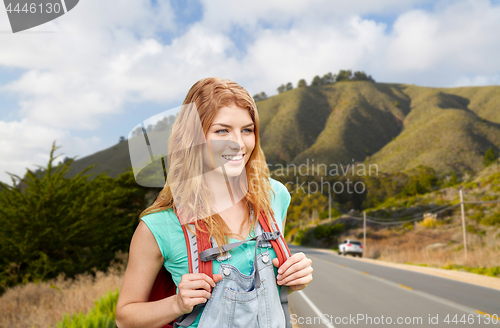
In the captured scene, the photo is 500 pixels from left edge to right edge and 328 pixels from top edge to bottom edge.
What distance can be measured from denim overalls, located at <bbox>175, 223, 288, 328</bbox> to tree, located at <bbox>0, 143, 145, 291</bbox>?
29.4 feet

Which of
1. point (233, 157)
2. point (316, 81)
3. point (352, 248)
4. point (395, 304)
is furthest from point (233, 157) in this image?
point (316, 81)

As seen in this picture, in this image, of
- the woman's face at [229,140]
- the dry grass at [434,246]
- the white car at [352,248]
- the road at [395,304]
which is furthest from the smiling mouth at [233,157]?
the white car at [352,248]

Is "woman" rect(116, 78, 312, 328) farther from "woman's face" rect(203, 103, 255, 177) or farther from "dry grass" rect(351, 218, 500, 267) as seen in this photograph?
"dry grass" rect(351, 218, 500, 267)

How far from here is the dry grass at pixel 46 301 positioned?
21.9ft

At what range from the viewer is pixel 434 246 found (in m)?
31.9

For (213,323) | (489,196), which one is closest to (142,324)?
(213,323)

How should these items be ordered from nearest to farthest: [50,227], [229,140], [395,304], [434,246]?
[229,140]
[395,304]
[50,227]
[434,246]

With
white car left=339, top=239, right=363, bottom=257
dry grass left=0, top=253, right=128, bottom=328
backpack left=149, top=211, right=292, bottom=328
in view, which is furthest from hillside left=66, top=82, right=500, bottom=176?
backpack left=149, top=211, right=292, bottom=328

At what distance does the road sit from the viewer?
7.41m

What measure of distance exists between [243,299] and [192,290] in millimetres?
216

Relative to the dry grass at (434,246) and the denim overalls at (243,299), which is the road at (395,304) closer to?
the denim overalls at (243,299)

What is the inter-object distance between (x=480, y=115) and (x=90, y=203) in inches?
4014

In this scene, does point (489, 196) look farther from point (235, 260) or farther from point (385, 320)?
point (235, 260)

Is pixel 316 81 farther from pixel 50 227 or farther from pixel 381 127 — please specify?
pixel 50 227
